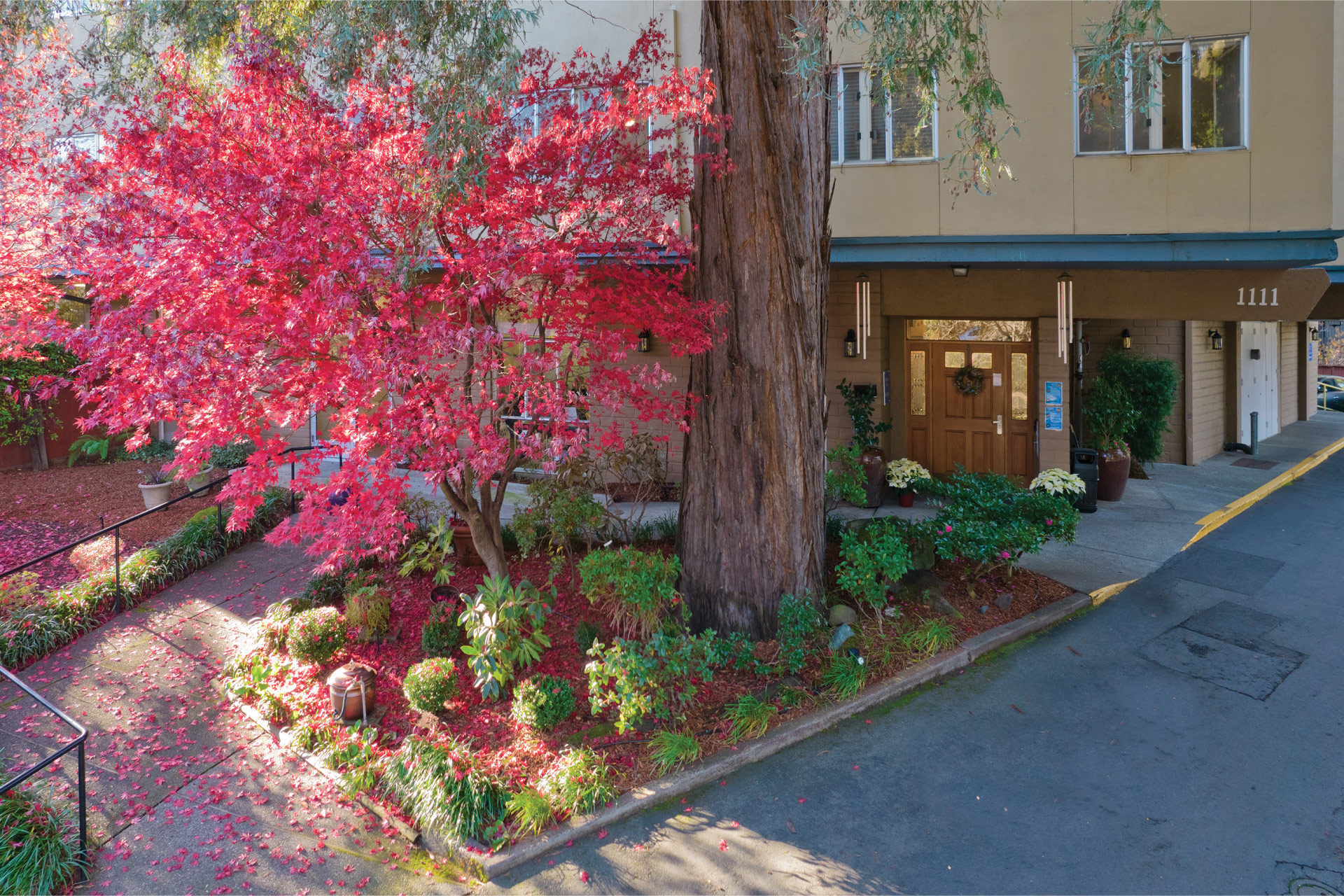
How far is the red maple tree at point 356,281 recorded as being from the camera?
18.7ft

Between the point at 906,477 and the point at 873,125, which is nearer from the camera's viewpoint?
the point at 873,125

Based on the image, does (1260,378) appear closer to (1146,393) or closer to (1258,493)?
(1146,393)

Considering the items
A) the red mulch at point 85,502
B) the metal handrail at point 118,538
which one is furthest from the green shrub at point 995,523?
the red mulch at point 85,502

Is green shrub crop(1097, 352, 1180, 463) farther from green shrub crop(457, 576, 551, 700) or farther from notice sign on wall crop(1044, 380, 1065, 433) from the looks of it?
green shrub crop(457, 576, 551, 700)

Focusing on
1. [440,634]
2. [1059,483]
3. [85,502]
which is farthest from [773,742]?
[85,502]

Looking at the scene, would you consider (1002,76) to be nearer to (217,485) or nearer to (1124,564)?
(1124,564)

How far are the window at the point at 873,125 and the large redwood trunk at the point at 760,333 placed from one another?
11.7ft

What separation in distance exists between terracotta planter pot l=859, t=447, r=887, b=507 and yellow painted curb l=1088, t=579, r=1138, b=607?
144 inches

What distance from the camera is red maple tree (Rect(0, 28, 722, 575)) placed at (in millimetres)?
5695

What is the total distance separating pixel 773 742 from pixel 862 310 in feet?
24.4

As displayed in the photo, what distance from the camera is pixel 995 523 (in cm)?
800

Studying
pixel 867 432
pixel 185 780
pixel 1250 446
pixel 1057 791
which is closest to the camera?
pixel 1057 791

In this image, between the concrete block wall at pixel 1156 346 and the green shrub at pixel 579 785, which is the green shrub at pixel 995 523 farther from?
the concrete block wall at pixel 1156 346

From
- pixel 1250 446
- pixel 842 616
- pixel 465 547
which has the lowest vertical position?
pixel 842 616
